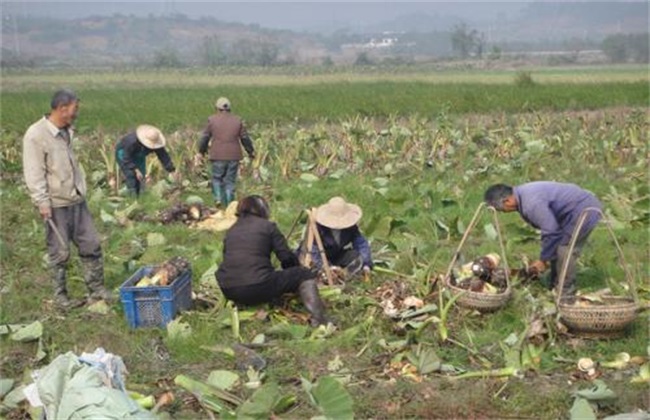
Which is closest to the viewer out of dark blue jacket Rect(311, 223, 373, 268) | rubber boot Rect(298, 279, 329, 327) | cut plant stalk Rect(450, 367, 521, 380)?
cut plant stalk Rect(450, 367, 521, 380)

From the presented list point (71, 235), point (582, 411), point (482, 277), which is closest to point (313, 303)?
point (482, 277)

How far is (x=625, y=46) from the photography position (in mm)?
103375

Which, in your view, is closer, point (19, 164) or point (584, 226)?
point (584, 226)

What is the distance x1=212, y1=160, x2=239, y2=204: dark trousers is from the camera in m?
10.8

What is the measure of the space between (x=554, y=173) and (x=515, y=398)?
26.0 feet

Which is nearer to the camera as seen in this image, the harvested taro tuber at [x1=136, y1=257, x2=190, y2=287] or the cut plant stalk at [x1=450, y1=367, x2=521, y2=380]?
the cut plant stalk at [x1=450, y1=367, x2=521, y2=380]

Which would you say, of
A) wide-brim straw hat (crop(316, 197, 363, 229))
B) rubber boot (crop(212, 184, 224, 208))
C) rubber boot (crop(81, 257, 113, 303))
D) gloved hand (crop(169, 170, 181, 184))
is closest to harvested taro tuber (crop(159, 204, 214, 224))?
rubber boot (crop(212, 184, 224, 208))

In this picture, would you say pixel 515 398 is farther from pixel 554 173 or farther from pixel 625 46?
pixel 625 46

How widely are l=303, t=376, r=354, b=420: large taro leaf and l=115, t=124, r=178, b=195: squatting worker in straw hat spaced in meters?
6.52

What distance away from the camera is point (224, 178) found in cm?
1089

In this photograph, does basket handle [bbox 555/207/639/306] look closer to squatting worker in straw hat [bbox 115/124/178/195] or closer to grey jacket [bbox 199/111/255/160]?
grey jacket [bbox 199/111/255/160]

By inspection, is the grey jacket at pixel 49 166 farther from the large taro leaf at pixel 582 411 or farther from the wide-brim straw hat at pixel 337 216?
the large taro leaf at pixel 582 411

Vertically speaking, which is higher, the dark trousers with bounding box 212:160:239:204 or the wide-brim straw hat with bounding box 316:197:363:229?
the wide-brim straw hat with bounding box 316:197:363:229

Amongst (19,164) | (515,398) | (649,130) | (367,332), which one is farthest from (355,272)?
(649,130)
